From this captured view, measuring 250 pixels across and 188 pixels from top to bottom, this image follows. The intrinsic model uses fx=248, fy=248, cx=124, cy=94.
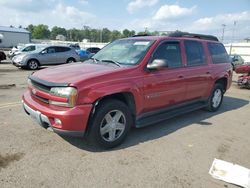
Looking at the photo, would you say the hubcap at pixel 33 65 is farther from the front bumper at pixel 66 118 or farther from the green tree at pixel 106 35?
the green tree at pixel 106 35

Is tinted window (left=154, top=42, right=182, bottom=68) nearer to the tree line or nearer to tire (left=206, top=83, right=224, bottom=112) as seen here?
tire (left=206, top=83, right=224, bottom=112)

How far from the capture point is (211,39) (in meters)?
6.86

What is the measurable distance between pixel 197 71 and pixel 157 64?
1.72m

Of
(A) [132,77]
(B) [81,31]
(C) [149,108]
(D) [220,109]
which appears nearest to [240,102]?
(D) [220,109]

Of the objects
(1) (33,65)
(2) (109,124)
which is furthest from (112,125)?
(1) (33,65)

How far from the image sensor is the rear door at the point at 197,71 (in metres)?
5.57

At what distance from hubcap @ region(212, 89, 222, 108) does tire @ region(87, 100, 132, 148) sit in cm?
341

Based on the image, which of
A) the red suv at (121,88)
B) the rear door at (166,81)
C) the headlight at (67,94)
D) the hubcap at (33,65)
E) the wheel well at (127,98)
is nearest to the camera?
the headlight at (67,94)

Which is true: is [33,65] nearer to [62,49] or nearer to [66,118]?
[62,49]

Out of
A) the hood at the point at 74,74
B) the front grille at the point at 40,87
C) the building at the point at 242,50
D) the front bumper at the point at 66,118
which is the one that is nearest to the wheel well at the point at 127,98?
the hood at the point at 74,74

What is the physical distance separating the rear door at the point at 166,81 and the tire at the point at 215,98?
5.10 feet

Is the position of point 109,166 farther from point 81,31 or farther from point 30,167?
point 81,31

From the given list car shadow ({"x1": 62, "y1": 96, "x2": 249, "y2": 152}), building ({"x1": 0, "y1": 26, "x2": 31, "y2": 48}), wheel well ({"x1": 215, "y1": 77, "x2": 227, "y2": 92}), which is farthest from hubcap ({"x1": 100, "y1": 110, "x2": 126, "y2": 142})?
building ({"x1": 0, "y1": 26, "x2": 31, "y2": 48})

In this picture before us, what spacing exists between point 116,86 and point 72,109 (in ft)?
2.67
